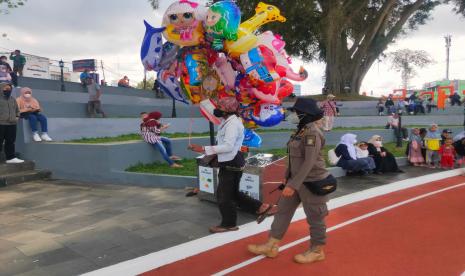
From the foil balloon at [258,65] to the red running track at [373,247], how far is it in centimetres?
260

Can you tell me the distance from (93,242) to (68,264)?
694 millimetres

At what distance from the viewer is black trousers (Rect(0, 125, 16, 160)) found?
898 cm

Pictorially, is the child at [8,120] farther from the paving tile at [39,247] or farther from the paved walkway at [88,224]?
the paving tile at [39,247]

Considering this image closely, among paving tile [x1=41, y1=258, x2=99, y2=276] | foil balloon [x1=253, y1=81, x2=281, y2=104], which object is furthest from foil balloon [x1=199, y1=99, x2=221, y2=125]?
paving tile [x1=41, y1=258, x2=99, y2=276]

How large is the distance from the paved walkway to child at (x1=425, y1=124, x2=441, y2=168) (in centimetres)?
452

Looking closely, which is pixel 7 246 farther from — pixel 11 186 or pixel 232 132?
pixel 11 186

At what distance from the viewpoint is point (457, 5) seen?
2495 cm

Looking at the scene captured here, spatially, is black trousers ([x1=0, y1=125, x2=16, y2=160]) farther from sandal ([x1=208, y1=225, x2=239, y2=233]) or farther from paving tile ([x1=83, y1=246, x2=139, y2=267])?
sandal ([x1=208, y1=225, x2=239, y2=233])

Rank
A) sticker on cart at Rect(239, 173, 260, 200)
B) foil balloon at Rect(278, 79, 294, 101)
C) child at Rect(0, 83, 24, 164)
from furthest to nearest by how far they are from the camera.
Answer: child at Rect(0, 83, 24, 164) → foil balloon at Rect(278, 79, 294, 101) → sticker on cart at Rect(239, 173, 260, 200)

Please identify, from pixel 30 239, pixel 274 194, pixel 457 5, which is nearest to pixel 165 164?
pixel 274 194

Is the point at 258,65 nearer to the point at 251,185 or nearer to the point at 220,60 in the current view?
the point at 220,60

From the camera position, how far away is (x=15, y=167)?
30.1 feet

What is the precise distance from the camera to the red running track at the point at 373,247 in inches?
161

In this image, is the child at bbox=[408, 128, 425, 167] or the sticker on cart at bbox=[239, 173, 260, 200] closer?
the sticker on cart at bbox=[239, 173, 260, 200]
